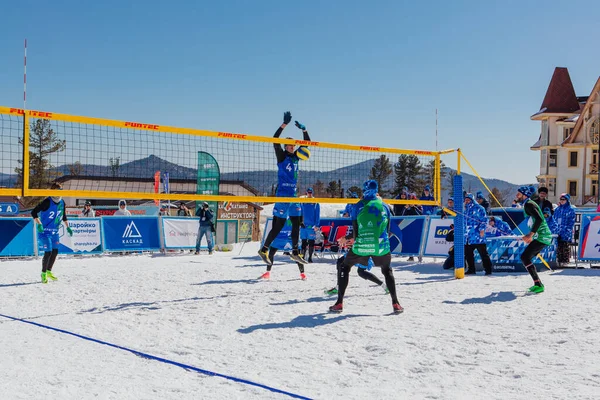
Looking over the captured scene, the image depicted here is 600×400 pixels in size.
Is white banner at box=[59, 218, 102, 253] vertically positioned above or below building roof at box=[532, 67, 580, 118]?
below

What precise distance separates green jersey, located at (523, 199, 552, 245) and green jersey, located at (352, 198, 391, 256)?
9.48 feet

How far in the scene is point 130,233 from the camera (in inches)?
727

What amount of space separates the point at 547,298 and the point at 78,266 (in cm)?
1025

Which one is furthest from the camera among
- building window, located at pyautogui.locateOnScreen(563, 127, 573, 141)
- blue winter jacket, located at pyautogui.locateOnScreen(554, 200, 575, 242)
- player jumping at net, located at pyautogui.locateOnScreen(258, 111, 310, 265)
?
building window, located at pyautogui.locateOnScreen(563, 127, 573, 141)

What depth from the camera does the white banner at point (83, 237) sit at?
17297 millimetres

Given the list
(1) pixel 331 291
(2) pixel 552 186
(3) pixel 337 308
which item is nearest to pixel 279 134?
(1) pixel 331 291

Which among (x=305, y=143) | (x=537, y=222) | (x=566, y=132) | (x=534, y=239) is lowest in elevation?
(x=534, y=239)

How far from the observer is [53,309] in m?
7.57

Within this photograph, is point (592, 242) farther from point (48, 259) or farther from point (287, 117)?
point (48, 259)

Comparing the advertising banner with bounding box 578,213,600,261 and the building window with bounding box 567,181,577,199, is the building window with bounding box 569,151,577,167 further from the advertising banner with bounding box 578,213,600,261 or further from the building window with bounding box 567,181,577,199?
the advertising banner with bounding box 578,213,600,261

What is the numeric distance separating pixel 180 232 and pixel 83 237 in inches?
122

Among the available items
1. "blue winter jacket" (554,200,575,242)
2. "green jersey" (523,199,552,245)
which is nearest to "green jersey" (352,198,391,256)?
"green jersey" (523,199,552,245)

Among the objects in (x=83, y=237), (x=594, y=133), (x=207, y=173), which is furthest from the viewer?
(x=594, y=133)

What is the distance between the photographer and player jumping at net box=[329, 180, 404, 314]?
698cm
